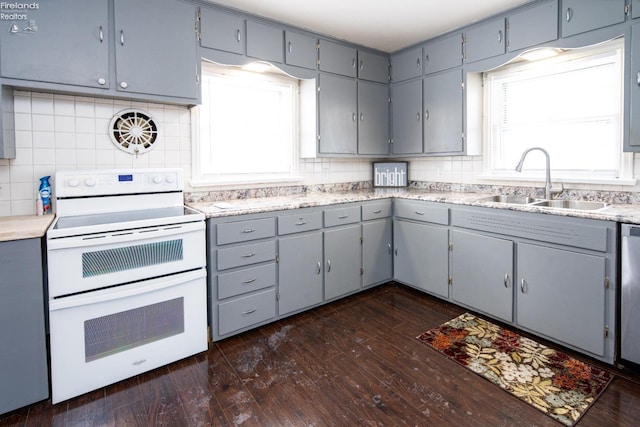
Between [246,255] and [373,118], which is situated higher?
[373,118]

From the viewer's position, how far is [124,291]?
2014mm

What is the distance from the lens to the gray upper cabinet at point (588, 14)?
7.75ft

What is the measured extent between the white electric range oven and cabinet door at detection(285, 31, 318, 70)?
1.58 m

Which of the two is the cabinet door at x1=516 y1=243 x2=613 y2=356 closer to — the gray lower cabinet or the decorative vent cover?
the decorative vent cover

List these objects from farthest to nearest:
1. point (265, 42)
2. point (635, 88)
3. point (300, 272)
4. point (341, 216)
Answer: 1. point (341, 216)
2. point (265, 42)
3. point (300, 272)
4. point (635, 88)

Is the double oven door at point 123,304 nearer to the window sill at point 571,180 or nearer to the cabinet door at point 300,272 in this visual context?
the cabinet door at point 300,272

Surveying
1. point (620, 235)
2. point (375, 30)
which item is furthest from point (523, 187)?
point (375, 30)

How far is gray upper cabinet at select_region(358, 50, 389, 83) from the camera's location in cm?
377

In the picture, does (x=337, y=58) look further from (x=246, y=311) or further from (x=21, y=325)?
(x=21, y=325)

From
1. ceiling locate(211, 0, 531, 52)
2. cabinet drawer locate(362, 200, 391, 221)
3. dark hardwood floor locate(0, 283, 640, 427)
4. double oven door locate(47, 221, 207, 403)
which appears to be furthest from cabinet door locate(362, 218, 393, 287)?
ceiling locate(211, 0, 531, 52)

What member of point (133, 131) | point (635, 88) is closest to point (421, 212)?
point (635, 88)

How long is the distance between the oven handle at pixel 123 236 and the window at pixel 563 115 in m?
2.80

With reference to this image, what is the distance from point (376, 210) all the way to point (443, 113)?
118cm

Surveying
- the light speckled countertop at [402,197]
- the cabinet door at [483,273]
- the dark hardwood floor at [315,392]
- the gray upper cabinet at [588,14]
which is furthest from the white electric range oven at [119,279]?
the gray upper cabinet at [588,14]
